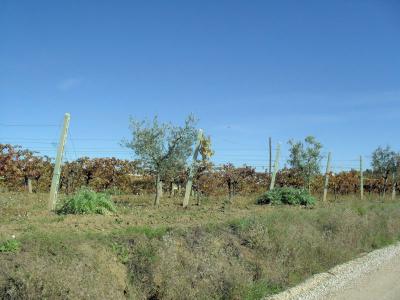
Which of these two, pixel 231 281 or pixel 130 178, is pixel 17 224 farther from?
pixel 130 178

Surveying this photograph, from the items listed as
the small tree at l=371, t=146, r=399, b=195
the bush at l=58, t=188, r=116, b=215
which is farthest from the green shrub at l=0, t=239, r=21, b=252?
the small tree at l=371, t=146, r=399, b=195

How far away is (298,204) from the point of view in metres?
19.7

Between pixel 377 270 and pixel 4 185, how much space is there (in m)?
18.0

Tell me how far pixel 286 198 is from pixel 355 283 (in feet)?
32.7

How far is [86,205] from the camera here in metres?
11.2

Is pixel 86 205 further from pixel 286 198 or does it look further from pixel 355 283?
pixel 286 198

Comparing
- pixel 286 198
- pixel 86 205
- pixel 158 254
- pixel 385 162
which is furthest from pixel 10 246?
pixel 385 162

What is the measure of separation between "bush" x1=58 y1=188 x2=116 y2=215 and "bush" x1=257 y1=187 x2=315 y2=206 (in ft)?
31.2

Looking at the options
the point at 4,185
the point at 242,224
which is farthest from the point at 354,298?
the point at 4,185

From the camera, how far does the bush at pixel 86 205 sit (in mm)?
11117

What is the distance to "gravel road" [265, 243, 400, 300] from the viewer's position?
29.1 feet

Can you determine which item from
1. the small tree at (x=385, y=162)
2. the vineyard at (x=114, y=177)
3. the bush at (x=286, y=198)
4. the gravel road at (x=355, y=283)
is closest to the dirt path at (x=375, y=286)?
the gravel road at (x=355, y=283)

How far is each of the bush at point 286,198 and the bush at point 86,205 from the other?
950 centimetres

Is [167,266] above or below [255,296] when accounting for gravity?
Answer: above
